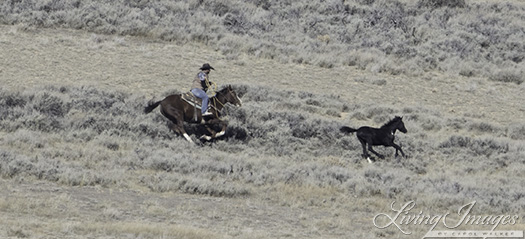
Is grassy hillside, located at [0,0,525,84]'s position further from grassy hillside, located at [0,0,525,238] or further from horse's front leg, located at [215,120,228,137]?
horse's front leg, located at [215,120,228,137]

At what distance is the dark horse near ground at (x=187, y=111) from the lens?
766 inches

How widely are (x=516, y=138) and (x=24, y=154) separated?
14605 mm

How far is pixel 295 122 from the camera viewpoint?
21.2m

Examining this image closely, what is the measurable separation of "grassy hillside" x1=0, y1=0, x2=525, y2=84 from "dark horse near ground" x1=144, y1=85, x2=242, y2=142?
807cm

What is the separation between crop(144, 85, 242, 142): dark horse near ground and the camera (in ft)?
63.8

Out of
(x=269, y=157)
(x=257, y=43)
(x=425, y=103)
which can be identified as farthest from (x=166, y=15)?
(x=269, y=157)

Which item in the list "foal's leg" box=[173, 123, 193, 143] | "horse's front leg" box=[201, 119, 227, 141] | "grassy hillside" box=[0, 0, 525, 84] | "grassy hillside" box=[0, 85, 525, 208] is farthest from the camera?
"grassy hillside" box=[0, 0, 525, 84]

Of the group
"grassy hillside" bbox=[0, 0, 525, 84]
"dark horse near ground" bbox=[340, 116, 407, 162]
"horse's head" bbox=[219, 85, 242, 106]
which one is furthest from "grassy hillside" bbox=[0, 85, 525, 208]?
"grassy hillside" bbox=[0, 0, 525, 84]

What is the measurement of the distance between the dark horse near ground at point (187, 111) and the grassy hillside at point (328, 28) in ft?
26.5

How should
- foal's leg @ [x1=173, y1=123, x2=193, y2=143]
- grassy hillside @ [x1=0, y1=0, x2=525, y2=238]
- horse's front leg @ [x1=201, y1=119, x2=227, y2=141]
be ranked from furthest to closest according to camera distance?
1. horse's front leg @ [x1=201, y1=119, x2=227, y2=141]
2. foal's leg @ [x1=173, y1=123, x2=193, y2=143]
3. grassy hillside @ [x1=0, y1=0, x2=525, y2=238]

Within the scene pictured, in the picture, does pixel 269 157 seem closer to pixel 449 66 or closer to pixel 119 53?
pixel 119 53

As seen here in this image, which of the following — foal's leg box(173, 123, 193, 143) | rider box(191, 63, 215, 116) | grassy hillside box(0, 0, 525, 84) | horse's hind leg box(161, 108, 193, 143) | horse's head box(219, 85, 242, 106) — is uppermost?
rider box(191, 63, 215, 116)

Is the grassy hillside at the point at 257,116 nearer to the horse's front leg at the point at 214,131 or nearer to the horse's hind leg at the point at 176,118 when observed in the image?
the horse's hind leg at the point at 176,118

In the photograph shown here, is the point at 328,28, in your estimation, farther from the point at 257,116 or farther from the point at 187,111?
the point at 187,111
